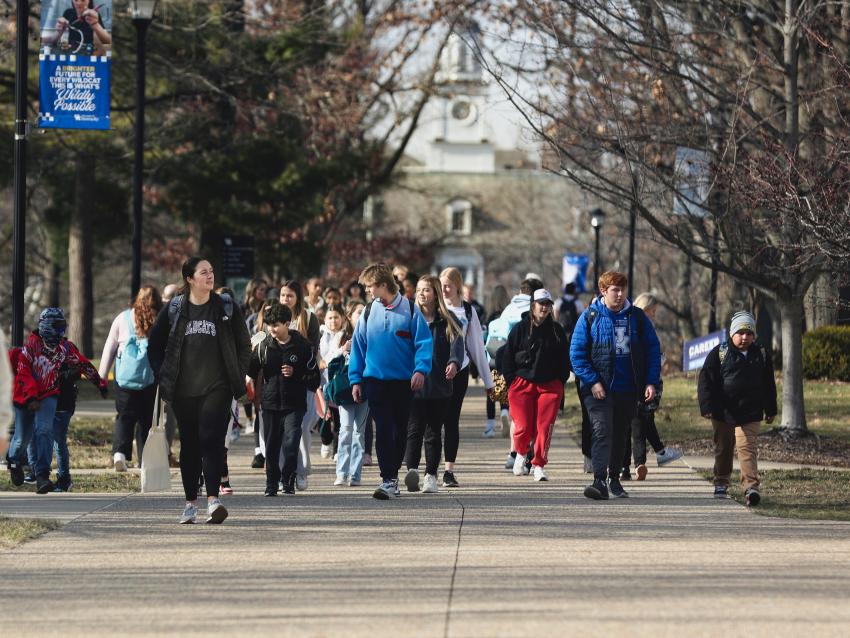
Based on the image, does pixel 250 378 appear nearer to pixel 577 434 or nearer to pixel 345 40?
pixel 577 434

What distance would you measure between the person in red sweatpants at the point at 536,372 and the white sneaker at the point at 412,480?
1600mm

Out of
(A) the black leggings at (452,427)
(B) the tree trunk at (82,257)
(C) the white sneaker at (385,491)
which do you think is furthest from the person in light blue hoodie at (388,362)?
(B) the tree trunk at (82,257)

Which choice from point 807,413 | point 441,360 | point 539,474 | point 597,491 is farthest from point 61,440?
point 807,413

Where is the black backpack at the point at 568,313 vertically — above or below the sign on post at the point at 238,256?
below

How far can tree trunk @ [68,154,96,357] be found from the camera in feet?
101

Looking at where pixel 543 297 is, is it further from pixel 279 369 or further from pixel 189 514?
pixel 189 514

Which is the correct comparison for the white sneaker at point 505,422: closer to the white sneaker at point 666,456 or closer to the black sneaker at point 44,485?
the white sneaker at point 666,456

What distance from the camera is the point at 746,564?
9227 mm

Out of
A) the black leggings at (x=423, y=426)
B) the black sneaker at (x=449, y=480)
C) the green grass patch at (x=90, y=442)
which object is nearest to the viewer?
the black leggings at (x=423, y=426)

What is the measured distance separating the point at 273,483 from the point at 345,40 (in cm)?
2097

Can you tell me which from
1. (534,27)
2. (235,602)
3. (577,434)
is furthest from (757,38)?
(235,602)

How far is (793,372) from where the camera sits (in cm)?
1736

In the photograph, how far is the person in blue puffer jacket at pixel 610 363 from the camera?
1256 centimetres

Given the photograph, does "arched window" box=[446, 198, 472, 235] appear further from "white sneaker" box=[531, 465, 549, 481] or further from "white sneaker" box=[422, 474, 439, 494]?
"white sneaker" box=[422, 474, 439, 494]
